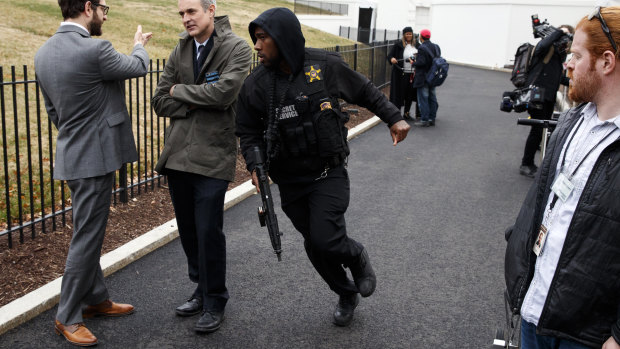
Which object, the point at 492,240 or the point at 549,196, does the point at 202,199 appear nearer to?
the point at 549,196

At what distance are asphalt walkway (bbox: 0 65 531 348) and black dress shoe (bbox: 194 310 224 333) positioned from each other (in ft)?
0.16

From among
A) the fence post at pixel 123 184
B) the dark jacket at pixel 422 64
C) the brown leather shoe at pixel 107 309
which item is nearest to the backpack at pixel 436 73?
the dark jacket at pixel 422 64

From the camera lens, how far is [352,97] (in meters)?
3.94

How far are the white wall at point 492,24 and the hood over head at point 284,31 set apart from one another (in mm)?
23533

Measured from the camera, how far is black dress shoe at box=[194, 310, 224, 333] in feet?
13.4

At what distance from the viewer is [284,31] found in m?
3.64

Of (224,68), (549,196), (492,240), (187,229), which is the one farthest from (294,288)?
(549,196)

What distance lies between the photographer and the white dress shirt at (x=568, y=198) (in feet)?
6.83

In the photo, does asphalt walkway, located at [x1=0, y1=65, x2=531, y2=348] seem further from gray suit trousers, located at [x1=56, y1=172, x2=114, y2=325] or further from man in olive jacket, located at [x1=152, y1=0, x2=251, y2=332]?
man in olive jacket, located at [x1=152, y1=0, x2=251, y2=332]

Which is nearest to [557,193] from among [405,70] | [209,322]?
[209,322]

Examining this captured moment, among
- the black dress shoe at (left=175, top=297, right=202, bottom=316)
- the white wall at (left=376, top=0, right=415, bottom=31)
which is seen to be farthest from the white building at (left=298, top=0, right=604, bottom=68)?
the black dress shoe at (left=175, top=297, right=202, bottom=316)

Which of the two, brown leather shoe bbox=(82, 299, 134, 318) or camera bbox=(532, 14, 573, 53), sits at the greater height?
camera bbox=(532, 14, 573, 53)

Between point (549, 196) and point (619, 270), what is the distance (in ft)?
1.23

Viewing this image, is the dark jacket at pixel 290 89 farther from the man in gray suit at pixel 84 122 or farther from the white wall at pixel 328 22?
the white wall at pixel 328 22
